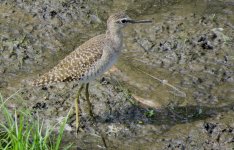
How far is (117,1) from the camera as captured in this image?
9.40m

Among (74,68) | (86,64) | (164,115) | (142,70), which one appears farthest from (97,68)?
(142,70)

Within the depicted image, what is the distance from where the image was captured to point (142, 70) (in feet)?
25.6

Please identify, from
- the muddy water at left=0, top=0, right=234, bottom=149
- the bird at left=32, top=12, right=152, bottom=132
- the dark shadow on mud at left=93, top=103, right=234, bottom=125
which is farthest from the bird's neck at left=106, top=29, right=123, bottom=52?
the dark shadow on mud at left=93, top=103, right=234, bottom=125

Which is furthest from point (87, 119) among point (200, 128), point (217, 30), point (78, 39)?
point (217, 30)

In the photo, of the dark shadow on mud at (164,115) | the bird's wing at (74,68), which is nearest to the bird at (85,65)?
the bird's wing at (74,68)

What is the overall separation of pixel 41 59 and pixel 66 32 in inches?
33.2

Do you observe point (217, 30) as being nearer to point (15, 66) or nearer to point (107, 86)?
point (107, 86)

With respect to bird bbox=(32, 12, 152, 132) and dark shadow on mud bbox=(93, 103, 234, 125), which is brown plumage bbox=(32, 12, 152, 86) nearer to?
bird bbox=(32, 12, 152, 132)

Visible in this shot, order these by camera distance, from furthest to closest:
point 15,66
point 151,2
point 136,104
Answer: point 151,2 < point 15,66 < point 136,104

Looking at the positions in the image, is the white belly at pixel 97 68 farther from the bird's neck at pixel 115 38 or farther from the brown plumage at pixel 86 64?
the bird's neck at pixel 115 38

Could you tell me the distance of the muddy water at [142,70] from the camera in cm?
670

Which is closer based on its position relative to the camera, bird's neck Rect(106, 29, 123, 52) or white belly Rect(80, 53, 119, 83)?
white belly Rect(80, 53, 119, 83)

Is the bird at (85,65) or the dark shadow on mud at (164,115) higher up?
the bird at (85,65)

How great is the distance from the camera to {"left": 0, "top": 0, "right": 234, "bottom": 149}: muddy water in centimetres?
670
